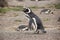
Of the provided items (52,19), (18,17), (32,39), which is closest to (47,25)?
(52,19)

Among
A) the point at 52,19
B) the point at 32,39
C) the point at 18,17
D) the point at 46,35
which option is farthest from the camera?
the point at 18,17

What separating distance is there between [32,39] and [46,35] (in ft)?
0.98

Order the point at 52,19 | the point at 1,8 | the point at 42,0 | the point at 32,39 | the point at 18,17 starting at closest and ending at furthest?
the point at 32,39, the point at 52,19, the point at 18,17, the point at 1,8, the point at 42,0

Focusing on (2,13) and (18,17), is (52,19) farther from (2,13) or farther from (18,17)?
(2,13)

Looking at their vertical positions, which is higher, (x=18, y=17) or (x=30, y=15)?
(x=30, y=15)

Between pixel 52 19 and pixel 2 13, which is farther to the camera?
pixel 2 13

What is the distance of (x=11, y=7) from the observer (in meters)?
6.34

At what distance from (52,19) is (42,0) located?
165 centimetres

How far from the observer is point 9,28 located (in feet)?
15.4

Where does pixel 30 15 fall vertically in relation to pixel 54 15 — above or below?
above

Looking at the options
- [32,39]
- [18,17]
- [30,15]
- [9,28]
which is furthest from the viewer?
[18,17]

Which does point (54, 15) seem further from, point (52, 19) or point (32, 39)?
point (32, 39)

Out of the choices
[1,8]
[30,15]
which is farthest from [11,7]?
[30,15]

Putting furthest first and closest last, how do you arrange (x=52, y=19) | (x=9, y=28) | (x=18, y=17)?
(x=18, y=17) < (x=52, y=19) < (x=9, y=28)
